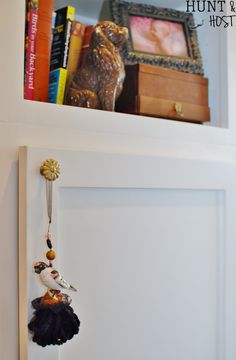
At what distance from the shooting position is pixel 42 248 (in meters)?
0.71

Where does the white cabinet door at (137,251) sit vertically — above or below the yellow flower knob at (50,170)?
below

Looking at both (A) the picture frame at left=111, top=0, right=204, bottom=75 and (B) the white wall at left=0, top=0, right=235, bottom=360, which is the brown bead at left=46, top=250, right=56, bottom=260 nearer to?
(B) the white wall at left=0, top=0, right=235, bottom=360

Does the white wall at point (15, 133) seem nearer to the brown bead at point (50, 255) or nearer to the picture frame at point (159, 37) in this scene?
the brown bead at point (50, 255)

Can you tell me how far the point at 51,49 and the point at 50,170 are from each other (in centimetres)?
28

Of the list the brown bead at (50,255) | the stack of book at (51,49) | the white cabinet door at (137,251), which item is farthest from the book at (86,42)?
the brown bead at (50,255)

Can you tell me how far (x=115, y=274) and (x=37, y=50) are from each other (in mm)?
448

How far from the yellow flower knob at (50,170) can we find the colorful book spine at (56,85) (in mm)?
172

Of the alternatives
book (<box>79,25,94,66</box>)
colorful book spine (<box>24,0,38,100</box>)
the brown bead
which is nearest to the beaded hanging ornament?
the brown bead

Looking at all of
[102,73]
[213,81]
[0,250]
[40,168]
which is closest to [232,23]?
[213,81]

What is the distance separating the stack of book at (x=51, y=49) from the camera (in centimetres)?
78

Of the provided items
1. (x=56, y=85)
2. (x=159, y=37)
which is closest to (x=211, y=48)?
(x=159, y=37)

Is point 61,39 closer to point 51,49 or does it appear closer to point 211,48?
point 51,49

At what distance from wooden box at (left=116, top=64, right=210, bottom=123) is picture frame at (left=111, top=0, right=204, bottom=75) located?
0.14 feet

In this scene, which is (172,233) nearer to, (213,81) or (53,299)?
(53,299)
